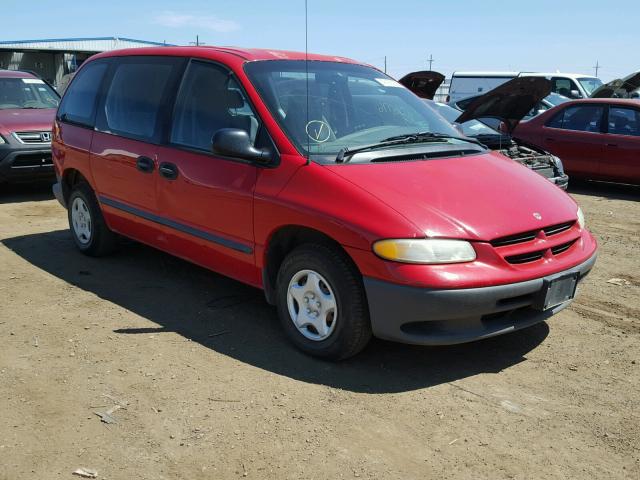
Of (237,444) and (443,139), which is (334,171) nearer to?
(443,139)

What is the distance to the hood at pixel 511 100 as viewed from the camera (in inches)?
329

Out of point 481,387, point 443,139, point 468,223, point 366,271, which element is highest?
point 443,139

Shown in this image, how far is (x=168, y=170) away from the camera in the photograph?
479 centimetres

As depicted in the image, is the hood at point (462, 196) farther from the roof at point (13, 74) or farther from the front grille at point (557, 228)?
the roof at point (13, 74)

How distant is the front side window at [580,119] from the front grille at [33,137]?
756 cm

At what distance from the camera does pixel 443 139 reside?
15.5ft

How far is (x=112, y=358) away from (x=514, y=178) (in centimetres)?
271

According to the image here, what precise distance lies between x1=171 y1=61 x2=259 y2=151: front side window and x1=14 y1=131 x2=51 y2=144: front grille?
16.6ft

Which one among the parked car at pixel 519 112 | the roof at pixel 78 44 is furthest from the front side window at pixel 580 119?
the roof at pixel 78 44

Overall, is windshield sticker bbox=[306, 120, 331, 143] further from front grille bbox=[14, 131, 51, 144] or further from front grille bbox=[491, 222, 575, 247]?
front grille bbox=[14, 131, 51, 144]

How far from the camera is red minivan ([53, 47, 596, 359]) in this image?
3.55 metres

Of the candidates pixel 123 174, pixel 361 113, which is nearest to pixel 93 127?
pixel 123 174

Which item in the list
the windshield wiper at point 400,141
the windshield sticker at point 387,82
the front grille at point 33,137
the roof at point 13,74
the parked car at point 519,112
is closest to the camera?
the windshield wiper at point 400,141

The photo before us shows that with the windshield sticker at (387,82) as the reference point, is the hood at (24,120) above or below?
below
